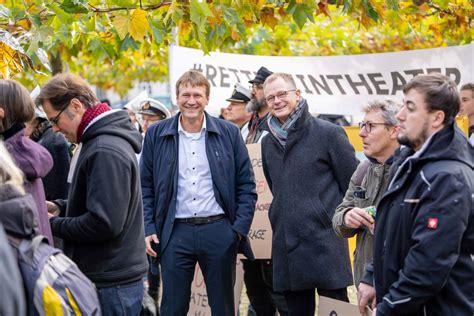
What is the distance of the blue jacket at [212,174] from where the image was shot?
20.3 ft

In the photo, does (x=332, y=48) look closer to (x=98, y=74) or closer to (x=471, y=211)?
(x=98, y=74)

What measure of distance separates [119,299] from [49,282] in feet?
4.68

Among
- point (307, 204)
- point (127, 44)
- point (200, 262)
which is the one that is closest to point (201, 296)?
point (200, 262)

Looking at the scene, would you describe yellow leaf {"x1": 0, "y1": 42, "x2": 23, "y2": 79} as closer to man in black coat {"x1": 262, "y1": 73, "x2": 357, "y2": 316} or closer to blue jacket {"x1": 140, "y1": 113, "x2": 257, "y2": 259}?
blue jacket {"x1": 140, "y1": 113, "x2": 257, "y2": 259}

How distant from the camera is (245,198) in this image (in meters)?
6.30

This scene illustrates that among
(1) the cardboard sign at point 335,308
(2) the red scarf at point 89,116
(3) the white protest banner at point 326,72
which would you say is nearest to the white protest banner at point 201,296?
(1) the cardboard sign at point 335,308

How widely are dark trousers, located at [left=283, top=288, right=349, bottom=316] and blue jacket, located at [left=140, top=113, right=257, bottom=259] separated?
51 centimetres

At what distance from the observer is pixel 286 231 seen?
6043mm

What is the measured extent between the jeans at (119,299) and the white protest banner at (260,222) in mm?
2589

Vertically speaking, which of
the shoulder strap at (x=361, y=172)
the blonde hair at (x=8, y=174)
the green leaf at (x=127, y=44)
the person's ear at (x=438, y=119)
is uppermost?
the green leaf at (x=127, y=44)

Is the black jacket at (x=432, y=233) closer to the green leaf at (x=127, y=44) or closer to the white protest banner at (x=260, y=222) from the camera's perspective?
the white protest banner at (x=260, y=222)

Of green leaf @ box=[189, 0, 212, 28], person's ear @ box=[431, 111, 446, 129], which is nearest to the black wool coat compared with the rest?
green leaf @ box=[189, 0, 212, 28]

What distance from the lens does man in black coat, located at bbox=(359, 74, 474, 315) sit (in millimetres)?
3750

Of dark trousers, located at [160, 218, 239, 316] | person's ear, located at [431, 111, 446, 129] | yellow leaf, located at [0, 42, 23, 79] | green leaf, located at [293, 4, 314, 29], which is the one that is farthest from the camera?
green leaf, located at [293, 4, 314, 29]
